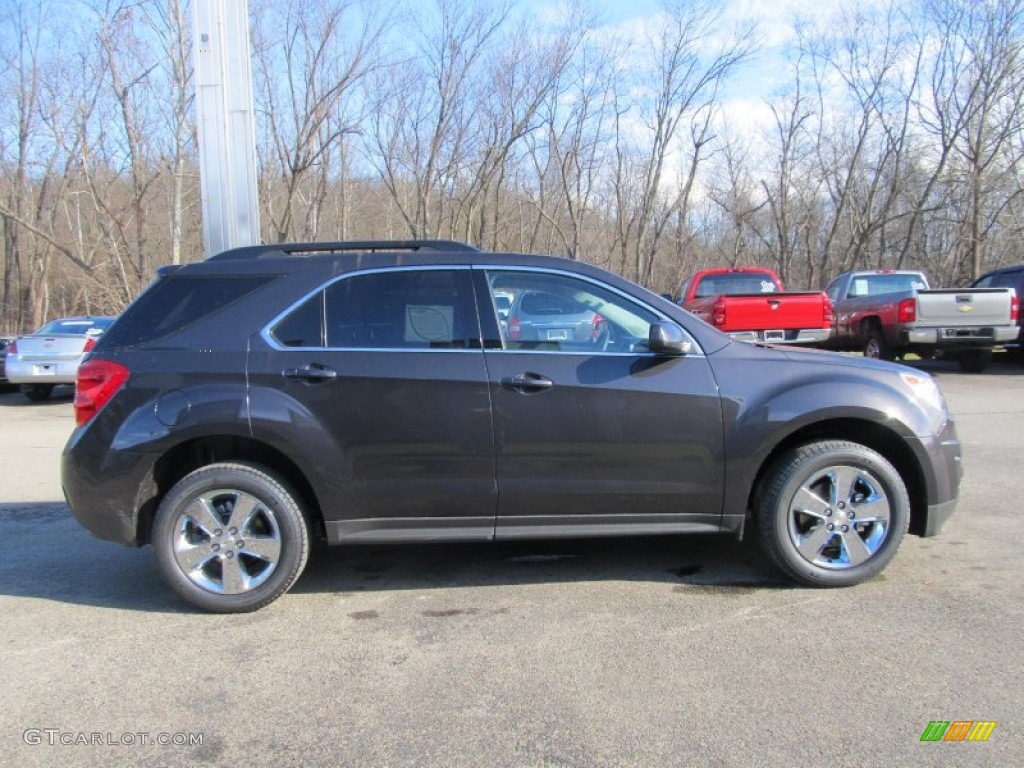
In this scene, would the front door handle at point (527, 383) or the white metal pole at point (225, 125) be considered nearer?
the front door handle at point (527, 383)

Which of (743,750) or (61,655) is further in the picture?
(61,655)

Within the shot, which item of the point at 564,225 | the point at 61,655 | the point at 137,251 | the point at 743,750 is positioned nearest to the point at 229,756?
the point at 61,655

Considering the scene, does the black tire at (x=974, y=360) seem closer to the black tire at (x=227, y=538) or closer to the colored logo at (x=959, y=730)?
the colored logo at (x=959, y=730)

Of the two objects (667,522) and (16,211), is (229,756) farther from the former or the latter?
(16,211)

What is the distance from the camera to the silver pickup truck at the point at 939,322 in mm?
12172

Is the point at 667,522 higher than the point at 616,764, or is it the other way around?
the point at 667,522

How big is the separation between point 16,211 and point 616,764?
3758 centimetres

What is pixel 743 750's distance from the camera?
102 inches

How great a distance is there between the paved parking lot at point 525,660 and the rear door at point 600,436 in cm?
47

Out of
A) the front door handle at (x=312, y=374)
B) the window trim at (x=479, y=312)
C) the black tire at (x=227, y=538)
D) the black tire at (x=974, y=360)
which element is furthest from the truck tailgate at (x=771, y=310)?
the black tire at (x=227, y=538)

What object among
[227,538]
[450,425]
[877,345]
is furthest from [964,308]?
[227,538]

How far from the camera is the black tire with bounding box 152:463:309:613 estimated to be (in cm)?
377

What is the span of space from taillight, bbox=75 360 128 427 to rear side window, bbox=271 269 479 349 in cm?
84

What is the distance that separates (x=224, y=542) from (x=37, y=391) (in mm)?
12172
